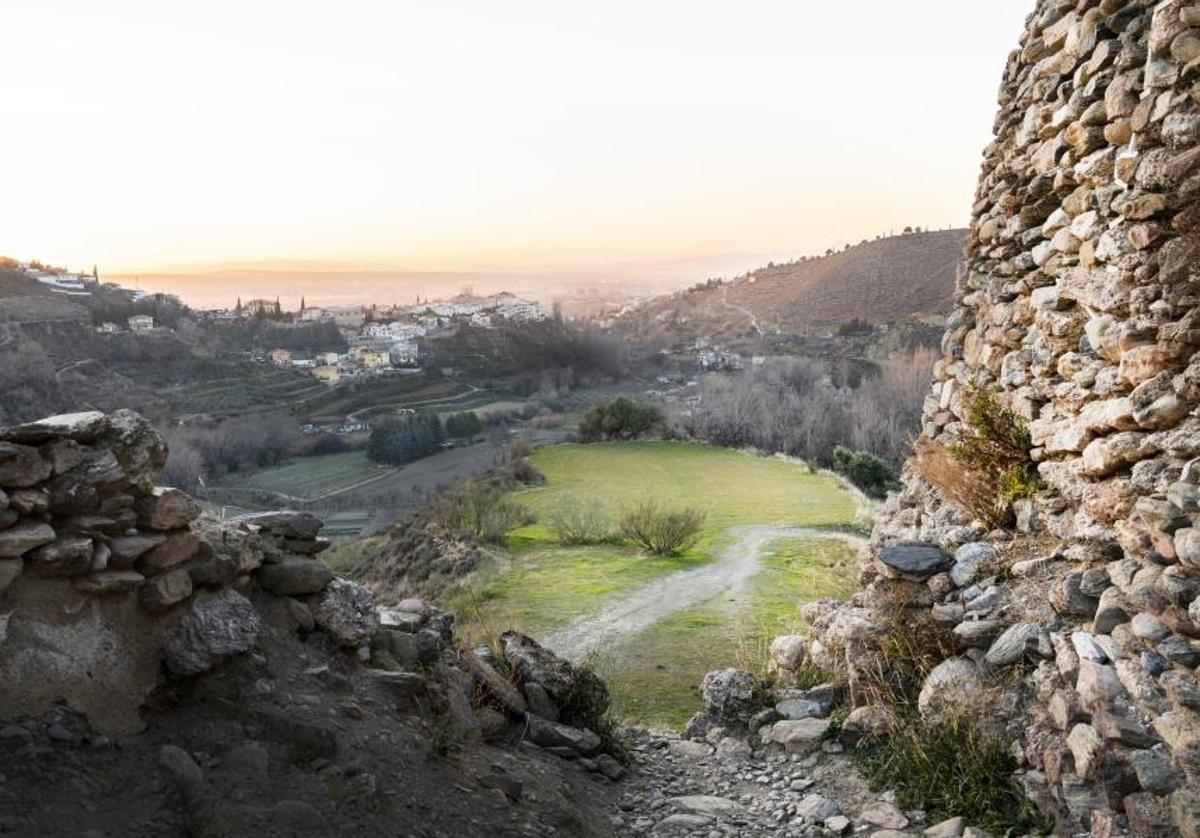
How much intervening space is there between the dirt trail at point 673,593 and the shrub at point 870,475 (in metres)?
6.22

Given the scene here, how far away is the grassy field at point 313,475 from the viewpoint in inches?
1228

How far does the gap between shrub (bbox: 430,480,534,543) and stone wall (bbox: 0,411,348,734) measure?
12.5 metres

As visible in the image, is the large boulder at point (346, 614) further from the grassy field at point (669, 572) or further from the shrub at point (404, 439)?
the shrub at point (404, 439)

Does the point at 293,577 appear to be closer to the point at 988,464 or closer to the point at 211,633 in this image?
the point at 211,633

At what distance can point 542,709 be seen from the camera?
5.95m

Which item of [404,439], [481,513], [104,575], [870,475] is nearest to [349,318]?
[404,439]

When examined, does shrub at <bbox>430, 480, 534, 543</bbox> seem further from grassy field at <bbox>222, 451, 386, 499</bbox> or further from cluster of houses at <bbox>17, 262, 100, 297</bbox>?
cluster of houses at <bbox>17, 262, 100, 297</bbox>

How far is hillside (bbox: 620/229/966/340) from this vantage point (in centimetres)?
5466

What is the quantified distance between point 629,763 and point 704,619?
4.67 m

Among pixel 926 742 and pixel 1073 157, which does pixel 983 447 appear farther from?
pixel 926 742

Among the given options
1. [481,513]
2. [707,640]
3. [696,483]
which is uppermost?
[707,640]

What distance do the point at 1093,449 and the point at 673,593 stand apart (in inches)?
297

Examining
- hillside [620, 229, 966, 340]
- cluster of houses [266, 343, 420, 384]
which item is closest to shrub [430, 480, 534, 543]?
cluster of houses [266, 343, 420, 384]

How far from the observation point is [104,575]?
391 cm
